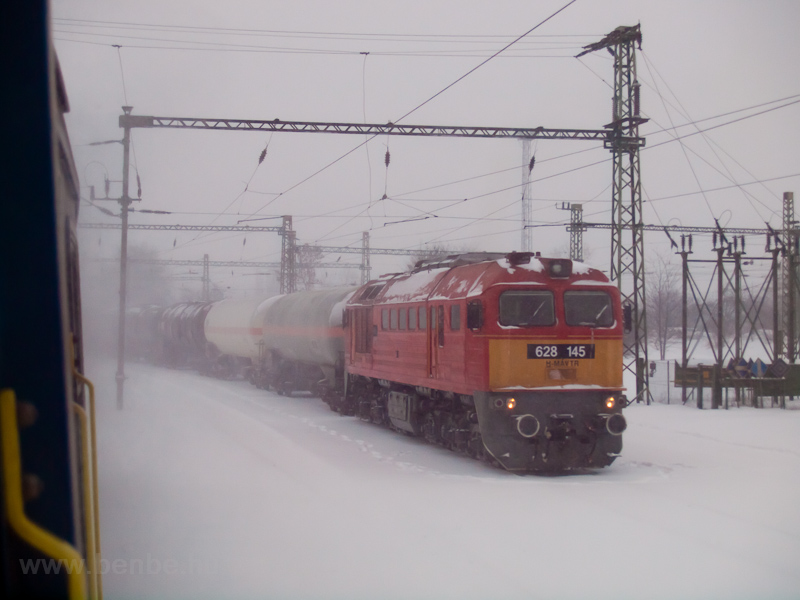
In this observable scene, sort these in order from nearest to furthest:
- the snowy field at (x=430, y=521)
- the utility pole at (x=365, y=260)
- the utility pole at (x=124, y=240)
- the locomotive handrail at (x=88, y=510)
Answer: the locomotive handrail at (x=88, y=510) → the snowy field at (x=430, y=521) → the utility pole at (x=124, y=240) → the utility pole at (x=365, y=260)

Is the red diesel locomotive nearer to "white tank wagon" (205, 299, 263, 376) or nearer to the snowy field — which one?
the snowy field

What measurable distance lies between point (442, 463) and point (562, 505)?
12.1 ft

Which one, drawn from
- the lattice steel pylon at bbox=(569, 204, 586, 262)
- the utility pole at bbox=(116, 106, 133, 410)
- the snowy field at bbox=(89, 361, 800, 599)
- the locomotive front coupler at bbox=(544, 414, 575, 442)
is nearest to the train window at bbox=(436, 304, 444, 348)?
the snowy field at bbox=(89, 361, 800, 599)

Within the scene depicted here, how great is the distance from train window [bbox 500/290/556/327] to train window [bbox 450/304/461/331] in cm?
94

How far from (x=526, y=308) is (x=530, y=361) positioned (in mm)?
850

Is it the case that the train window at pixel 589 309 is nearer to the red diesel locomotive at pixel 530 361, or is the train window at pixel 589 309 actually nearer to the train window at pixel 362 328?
the red diesel locomotive at pixel 530 361

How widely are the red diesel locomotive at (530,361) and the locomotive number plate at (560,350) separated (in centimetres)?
2

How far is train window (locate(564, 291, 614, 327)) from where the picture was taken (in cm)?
1223

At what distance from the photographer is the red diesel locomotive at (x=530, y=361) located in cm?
1162

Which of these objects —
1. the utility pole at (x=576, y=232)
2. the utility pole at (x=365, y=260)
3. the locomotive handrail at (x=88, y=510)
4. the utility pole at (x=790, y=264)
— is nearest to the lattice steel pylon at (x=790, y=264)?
the utility pole at (x=790, y=264)

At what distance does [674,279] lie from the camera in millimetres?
65000

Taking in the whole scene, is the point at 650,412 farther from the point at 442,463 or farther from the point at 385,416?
the point at 442,463

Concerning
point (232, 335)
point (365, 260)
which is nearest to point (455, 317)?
point (232, 335)

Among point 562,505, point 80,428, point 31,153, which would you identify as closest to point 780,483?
point 562,505
